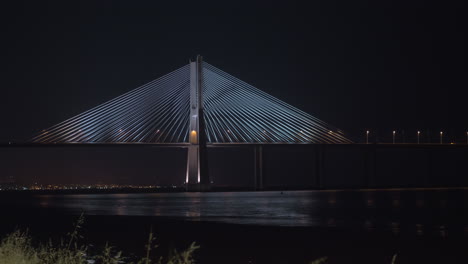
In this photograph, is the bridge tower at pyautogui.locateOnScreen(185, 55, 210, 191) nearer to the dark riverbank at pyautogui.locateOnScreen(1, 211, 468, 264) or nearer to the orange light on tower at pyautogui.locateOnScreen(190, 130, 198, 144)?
the orange light on tower at pyautogui.locateOnScreen(190, 130, 198, 144)

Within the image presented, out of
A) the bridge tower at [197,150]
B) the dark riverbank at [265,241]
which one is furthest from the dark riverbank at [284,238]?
the bridge tower at [197,150]

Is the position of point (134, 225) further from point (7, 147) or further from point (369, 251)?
point (7, 147)

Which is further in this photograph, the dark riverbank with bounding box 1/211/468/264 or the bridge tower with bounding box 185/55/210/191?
the bridge tower with bounding box 185/55/210/191

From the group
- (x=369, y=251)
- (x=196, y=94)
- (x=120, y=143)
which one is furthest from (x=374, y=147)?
(x=369, y=251)

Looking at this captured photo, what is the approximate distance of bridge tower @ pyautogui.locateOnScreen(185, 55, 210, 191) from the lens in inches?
1850

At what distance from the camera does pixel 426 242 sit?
14633 millimetres

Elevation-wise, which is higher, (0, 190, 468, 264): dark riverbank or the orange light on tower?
the orange light on tower

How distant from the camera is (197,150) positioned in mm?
47688

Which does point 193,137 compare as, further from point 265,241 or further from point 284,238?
point 265,241

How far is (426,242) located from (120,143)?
33884 millimetres

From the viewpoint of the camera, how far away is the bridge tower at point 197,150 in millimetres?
47000

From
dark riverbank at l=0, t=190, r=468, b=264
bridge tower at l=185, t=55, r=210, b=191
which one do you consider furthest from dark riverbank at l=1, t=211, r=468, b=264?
bridge tower at l=185, t=55, r=210, b=191

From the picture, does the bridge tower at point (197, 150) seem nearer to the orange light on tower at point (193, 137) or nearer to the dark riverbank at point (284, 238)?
the orange light on tower at point (193, 137)

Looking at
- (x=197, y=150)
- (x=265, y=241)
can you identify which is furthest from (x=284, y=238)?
(x=197, y=150)
